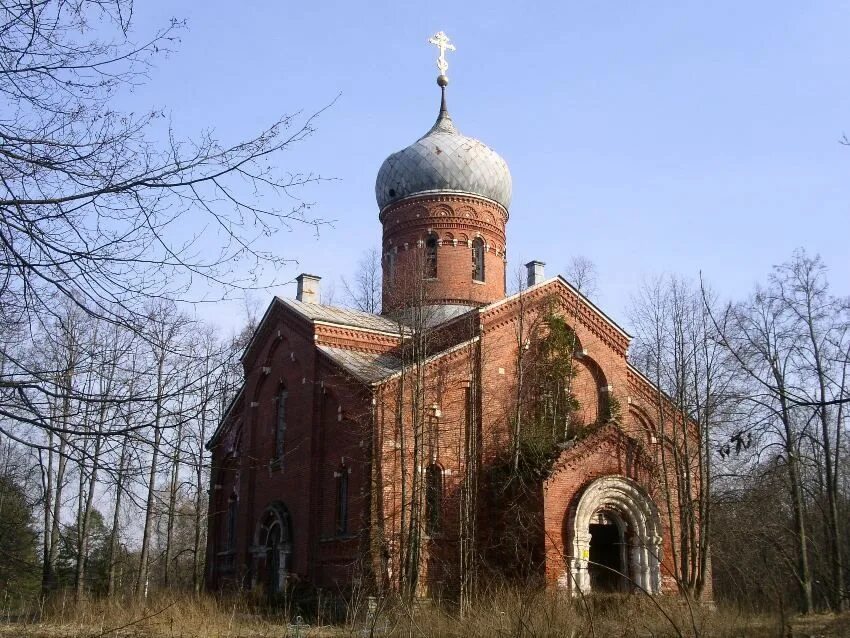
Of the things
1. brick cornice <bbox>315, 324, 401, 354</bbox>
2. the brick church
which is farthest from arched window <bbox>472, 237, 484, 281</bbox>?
brick cornice <bbox>315, 324, 401, 354</bbox>

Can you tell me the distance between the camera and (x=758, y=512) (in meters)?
21.5

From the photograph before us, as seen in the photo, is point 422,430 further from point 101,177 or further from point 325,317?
point 101,177

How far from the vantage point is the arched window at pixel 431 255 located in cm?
2505

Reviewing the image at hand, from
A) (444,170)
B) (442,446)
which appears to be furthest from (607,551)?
(444,170)

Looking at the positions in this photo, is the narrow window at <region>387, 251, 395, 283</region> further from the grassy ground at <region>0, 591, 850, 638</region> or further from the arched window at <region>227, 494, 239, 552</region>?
the grassy ground at <region>0, 591, 850, 638</region>

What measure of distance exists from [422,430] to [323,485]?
2994 mm

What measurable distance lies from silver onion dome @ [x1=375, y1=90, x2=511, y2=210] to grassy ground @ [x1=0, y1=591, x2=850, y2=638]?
43.4ft

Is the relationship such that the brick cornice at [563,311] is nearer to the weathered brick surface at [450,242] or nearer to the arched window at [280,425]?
the weathered brick surface at [450,242]

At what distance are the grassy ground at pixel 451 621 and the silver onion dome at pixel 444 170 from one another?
13.2m

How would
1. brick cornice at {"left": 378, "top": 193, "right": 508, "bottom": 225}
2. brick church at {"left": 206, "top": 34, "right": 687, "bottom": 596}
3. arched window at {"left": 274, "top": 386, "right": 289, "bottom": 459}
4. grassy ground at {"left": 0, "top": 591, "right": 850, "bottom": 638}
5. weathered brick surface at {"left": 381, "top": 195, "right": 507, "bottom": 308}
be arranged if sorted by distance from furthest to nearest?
brick cornice at {"left": 378, "top": 193, "right": 508, "bottom": 225}
weathered brick surface at {"left": 381, "top": 195, "right": 507, "bottom": 308}
arched window at {"left": 274, "top": 386, "right": 289, "bottom": 459}
brick church at {"left": 206, "top": 34, "right": 687, "bottom": 596}
grassy ground at {"left": 0, "top": 591, "right": 850, "bottom": 638}

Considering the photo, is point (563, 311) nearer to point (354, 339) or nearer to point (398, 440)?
point (354, 339)

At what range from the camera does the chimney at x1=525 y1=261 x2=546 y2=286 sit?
949 inches

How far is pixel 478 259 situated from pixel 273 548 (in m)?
10.3

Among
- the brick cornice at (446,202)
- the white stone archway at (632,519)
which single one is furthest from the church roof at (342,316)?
the white stone archway at (632,519)
